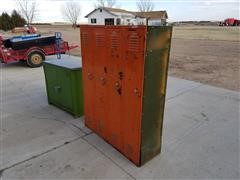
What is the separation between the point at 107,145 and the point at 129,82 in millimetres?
1033

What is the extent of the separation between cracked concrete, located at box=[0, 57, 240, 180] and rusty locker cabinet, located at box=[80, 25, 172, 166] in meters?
0.23

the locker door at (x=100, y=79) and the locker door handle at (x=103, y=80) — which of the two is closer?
the locker door at (x=100, y=79)

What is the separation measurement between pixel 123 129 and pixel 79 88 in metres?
1.29

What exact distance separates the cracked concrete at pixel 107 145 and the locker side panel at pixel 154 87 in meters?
0.24

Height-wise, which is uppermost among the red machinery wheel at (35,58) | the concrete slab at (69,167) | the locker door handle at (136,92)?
the locker door handle at (136,92)

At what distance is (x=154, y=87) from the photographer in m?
2.12

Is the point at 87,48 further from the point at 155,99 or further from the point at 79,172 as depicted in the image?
the point at 79,172

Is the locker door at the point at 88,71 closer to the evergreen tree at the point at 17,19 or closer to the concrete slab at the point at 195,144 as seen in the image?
the concrete slab at the point at 195,144

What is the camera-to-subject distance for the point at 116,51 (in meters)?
2.21

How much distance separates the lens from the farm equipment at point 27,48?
718 centimetres

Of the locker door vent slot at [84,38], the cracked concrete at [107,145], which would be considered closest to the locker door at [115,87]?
the cracked concrete at [107,145]

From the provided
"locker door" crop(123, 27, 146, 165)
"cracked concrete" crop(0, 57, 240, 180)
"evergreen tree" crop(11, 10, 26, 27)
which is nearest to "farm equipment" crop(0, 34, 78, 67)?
"cracked concrete" crop(0, 57, 240, 180)

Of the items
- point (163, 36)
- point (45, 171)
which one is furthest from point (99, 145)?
point (163, 36)

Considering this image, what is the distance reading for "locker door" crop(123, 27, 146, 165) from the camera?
191cm
